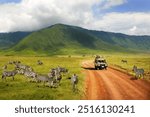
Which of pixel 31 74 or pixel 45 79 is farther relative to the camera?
pixel 31 74

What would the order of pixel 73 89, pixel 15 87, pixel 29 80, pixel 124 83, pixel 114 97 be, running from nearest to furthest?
pixel 114 97, pixel 73 89, pixel 15 87, pixel 124 83, pixel 29 80

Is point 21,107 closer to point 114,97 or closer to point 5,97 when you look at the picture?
point 5,97

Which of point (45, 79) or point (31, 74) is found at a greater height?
point (31, 74)

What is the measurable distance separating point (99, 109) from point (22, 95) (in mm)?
13528

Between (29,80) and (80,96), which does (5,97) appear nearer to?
(80,96)

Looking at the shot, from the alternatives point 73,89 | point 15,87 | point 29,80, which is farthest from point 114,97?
point 29,80

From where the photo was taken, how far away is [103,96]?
34.3 metres

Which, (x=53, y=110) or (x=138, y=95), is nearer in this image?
(x=53, y=110)

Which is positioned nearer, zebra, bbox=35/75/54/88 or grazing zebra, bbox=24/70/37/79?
zebra, bbox=35/75/54/88

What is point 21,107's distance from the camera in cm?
2609

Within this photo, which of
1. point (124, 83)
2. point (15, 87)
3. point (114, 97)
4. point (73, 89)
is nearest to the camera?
point (114, 97)

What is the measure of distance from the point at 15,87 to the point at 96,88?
36.8ft

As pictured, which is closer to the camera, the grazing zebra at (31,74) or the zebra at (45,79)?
the zebra at (45,79)

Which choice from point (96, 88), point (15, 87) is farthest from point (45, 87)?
point (96, 88)
